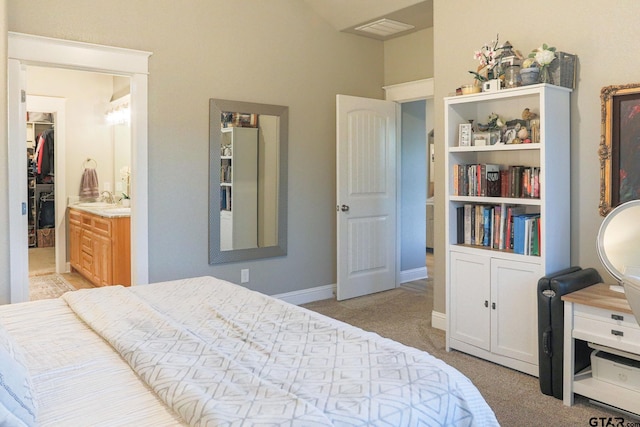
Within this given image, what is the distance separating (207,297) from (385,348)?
3.36ft

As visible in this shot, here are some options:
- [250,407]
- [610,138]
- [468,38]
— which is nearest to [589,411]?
[610,138]

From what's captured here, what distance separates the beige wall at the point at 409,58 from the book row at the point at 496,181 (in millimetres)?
1706

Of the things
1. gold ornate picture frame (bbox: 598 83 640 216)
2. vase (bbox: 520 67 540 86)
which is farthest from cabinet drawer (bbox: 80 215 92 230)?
gold ornate picture frame (bbox: 598 83 640 216)

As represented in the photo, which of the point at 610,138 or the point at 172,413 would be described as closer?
the point at 172,413

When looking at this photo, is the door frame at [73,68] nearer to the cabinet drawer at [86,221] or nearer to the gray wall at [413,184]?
the cabinet drawer at [86,221]

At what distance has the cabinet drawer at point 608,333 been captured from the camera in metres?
2.37

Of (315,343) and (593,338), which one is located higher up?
(315,343)

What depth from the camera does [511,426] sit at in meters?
2.39

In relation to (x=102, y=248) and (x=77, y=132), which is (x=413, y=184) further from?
(x=77, y=132)

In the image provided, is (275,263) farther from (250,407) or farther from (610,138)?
(250,407)

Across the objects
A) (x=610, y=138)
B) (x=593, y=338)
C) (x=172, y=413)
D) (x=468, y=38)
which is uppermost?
(x=468, y=38)

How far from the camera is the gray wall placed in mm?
5598

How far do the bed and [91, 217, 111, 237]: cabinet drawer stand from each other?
9.05 feet

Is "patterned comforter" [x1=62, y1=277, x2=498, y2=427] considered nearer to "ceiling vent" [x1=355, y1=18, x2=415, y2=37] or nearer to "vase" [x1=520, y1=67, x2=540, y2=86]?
"vase" [x1=520, y1=67, x2=540, y2=86]
